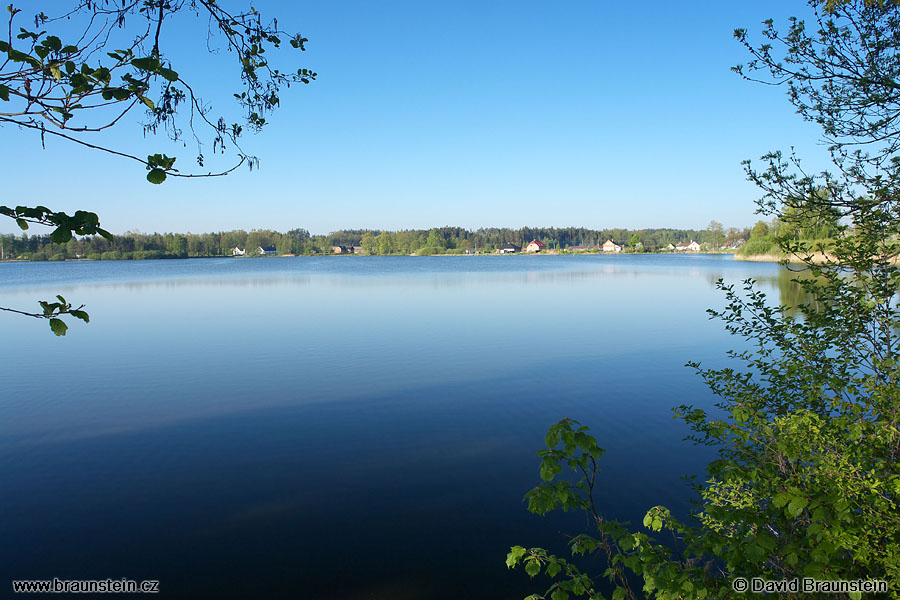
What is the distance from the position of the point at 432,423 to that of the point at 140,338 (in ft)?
44.8

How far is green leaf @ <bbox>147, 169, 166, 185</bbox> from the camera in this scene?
2.10m

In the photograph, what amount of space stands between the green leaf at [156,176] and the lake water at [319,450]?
4742 mm

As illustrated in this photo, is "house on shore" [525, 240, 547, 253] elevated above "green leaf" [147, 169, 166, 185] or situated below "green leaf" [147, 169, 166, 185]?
above

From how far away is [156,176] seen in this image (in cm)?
211

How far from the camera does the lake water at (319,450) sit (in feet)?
19.3

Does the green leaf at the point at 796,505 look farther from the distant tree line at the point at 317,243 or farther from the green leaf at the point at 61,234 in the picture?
the distant tree line at the point at 317,243

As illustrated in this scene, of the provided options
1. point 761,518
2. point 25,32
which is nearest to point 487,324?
point 761,518

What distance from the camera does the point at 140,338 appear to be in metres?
18.6

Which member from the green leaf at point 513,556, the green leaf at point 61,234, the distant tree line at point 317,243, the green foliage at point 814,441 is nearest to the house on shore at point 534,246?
the distant tree line at point 317,243

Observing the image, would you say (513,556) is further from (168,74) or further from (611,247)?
(611,247)

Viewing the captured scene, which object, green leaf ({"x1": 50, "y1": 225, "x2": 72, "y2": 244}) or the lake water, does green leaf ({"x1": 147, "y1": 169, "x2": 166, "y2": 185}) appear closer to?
green leaf ({"x1": 50, "y1": 225, "x2": 72, "y2": 244})

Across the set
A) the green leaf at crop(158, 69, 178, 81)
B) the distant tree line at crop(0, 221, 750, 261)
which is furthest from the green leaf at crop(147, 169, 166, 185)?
the distant tree line at crop(0, 221, 750, 261)

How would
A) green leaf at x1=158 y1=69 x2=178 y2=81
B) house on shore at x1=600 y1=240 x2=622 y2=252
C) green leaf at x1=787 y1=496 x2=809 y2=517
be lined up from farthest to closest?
1. house on shore at x1=600 y1=240 x2=622 y2=252
2. green leaf at x1=787 y1=496 x2=809 y2=517
3. green leaf at x1=158 y1=69 x2=178 y2=81

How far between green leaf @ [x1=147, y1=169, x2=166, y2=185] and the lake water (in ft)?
15.6
